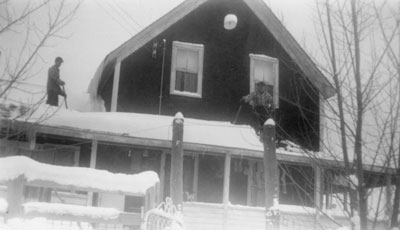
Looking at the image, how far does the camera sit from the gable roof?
14375mm

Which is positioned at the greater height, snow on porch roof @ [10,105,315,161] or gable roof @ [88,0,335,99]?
gable roof @ [88,0,335,99]

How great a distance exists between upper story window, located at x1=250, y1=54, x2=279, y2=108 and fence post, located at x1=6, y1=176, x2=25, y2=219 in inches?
447

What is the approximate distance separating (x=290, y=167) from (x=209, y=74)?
3.95m

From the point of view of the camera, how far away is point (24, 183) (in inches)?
197

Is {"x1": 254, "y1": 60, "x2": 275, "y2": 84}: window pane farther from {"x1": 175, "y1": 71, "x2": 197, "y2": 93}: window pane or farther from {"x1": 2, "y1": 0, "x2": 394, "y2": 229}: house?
{"x1": 175, "y1": 71, "x2": 197, "y2": 93}: window pane

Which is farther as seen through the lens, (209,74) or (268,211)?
(209,74)

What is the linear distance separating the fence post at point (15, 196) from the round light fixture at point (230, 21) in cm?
1139

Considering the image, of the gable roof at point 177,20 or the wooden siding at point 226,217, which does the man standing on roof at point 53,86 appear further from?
the wooden siding at point 226,217

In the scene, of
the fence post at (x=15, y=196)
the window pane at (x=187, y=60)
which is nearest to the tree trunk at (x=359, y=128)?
the fence post at (x=15, y=196)

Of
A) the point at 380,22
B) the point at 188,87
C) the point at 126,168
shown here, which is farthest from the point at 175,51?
the point at 380,22

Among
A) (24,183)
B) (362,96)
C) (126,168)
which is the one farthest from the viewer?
(126,168)

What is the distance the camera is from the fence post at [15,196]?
477 centimetres

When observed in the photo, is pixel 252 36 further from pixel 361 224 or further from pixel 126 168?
pixel 361 224

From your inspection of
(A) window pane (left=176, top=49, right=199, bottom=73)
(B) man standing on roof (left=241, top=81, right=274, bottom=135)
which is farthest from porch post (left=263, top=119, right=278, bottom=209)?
(A) window pane (left=176, top=49, right=199, bottom=73)
